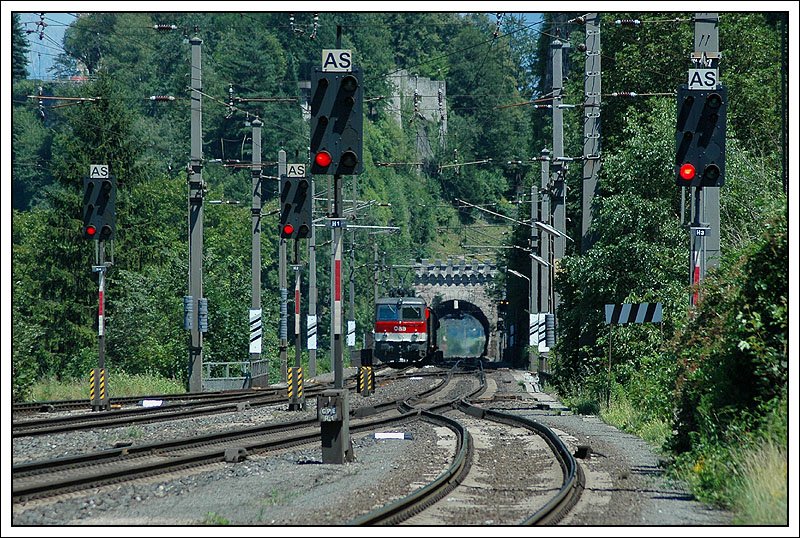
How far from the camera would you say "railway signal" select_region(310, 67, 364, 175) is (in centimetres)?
1644

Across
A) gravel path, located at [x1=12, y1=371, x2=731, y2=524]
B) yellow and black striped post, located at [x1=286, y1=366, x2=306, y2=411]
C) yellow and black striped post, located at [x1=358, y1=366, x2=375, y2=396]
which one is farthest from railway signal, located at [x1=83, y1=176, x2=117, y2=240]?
yellow and black striped post, located at [x1=358, y1=366, x2=375, y2=396]

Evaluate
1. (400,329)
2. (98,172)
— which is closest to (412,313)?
(400,329)

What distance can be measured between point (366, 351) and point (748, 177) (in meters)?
13.6

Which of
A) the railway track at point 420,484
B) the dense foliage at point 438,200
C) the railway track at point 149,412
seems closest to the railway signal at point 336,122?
the railway track at point 420,484

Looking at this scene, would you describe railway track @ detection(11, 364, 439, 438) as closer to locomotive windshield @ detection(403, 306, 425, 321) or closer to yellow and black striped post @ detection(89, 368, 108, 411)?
yellow and black striped post @ detection(89, 368, 108, 411)

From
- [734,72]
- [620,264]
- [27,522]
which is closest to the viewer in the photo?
[27,522]

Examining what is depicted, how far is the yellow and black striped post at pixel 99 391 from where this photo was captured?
28344 millimetres

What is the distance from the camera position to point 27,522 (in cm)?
1198

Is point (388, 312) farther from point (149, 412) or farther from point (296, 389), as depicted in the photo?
point (149, 412)

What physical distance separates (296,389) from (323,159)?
13.8m

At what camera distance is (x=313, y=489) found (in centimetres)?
1459

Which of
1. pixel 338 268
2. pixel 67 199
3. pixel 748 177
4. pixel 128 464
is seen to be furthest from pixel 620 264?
pixel 67 199

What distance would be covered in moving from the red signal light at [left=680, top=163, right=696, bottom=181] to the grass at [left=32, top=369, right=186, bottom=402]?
21546mm

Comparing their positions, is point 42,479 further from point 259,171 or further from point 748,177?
point 259,171
